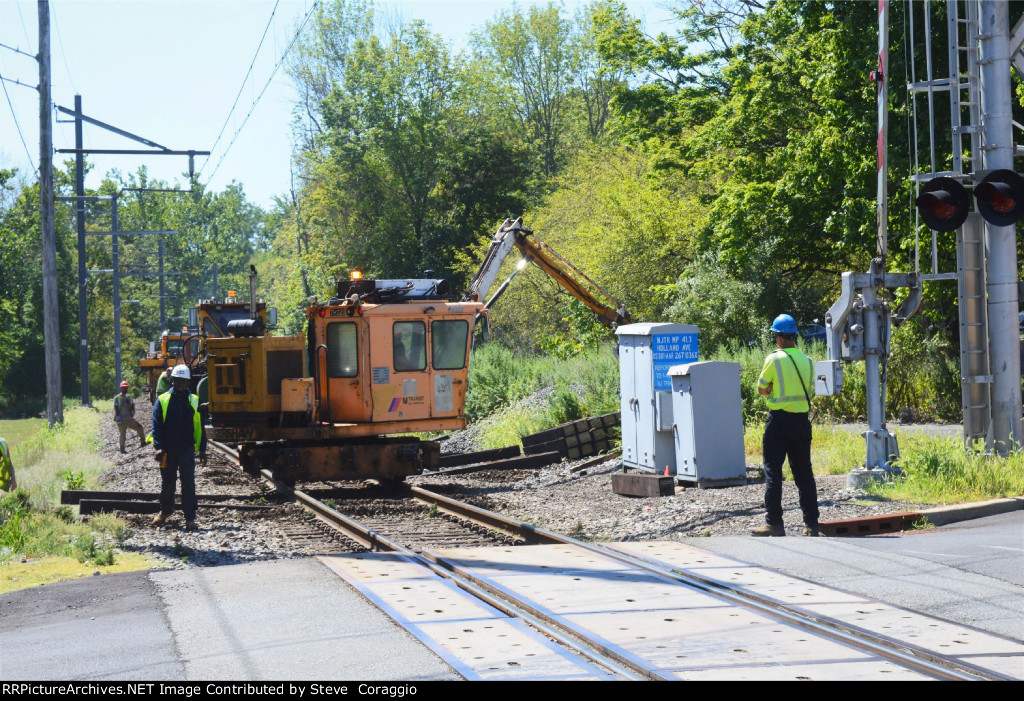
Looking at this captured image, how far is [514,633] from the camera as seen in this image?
7.16 m

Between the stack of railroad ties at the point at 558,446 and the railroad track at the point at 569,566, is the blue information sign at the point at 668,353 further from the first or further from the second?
the stack of railroad ties at the point at 558,446

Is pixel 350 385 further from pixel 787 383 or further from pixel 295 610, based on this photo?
pixel 295 610

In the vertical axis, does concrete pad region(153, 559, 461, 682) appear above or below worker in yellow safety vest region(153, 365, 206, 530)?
below

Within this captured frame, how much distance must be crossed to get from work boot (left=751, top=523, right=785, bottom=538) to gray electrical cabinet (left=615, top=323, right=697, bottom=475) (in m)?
4.42

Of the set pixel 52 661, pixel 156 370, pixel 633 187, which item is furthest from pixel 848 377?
pixel 156 370

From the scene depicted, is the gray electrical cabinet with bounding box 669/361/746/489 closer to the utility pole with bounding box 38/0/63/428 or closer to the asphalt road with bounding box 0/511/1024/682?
the asphalt road with bounding box 0/511/1024/682

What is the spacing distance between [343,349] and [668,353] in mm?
5118

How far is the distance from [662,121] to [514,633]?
25.0 m

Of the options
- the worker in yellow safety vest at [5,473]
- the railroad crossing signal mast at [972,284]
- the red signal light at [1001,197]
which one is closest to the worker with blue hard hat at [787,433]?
the railroad crossing signal mast at [972,284]

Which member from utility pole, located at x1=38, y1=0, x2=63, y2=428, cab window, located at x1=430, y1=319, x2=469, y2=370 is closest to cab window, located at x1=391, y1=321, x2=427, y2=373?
cab window, located at x1=430, y1=319, x2=469, y2=370

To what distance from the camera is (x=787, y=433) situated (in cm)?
1104

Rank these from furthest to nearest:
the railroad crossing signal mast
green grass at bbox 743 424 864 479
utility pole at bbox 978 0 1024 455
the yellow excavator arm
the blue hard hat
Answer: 1. the yellow excavator arm
2. green grass at bbox 743 424 864 479
3. utility pole at bbox 978 0 1024 455
4. the railroad crossing signal mast
5. the blue hard hat

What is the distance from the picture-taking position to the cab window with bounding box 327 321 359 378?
1789 cm

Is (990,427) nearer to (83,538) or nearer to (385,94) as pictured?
(83,538)
